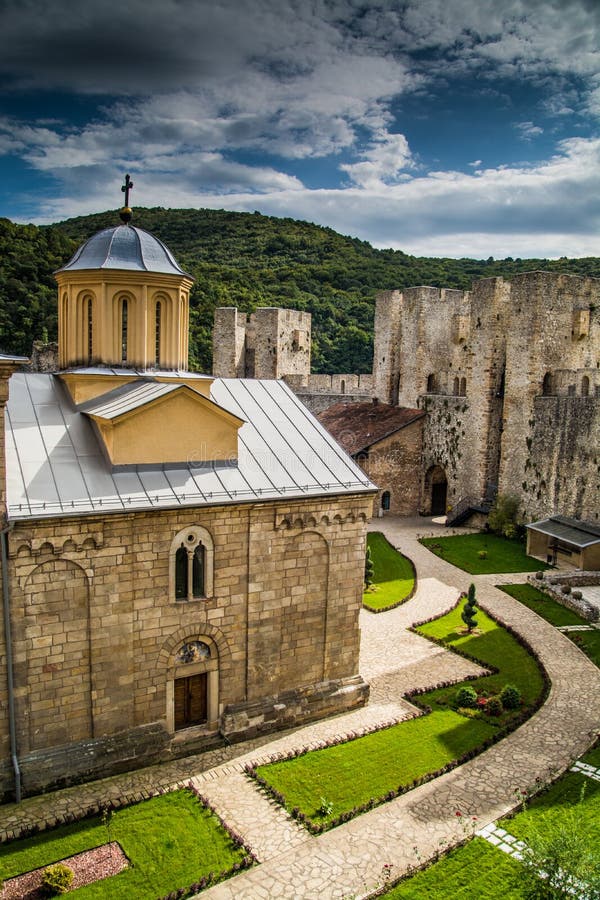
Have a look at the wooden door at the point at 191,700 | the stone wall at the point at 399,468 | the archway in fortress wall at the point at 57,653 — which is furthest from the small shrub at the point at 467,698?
the stone wall at the point at 399,468

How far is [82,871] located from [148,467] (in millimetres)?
6886

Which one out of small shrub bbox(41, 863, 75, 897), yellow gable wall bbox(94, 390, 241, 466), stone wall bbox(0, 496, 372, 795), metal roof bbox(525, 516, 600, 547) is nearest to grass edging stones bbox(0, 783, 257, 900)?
small shrub bbox(41, 863, 75, 897)

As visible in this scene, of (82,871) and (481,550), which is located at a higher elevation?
(481,550)

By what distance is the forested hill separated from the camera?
45.4 metres

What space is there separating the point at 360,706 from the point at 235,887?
580 centimetres

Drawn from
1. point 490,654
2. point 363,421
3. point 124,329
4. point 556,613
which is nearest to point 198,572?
→ point 124,329

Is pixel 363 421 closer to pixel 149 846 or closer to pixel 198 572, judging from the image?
pixel 198 572

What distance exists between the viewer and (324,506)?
1416 centimetres

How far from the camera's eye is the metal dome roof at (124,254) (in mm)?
14867

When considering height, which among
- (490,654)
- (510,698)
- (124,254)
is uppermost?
(124,254)

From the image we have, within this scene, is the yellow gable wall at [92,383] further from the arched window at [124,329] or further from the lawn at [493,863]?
the lawn at [493,863]

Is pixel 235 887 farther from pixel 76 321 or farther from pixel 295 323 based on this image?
pixel 295 323

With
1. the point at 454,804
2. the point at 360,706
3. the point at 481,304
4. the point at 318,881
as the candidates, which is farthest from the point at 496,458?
the point at 318,881

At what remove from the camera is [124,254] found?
15.0 metres
